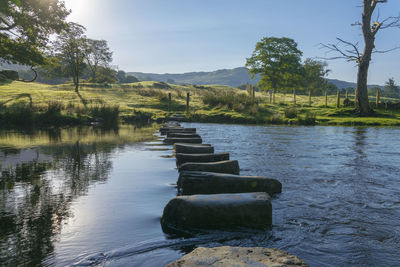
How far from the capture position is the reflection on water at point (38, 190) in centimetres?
300

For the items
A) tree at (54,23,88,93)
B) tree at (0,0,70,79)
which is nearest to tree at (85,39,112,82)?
tree at (54,23,88,93)

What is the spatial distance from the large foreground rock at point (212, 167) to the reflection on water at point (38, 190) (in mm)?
1810

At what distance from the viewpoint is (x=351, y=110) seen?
29.2m

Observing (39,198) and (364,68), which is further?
(364,68)

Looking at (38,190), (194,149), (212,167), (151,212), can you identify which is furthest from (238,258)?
(194,149)

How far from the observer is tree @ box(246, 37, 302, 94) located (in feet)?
179

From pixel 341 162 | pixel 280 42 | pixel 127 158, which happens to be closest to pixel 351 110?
pixel 341 162

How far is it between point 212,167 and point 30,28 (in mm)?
26644

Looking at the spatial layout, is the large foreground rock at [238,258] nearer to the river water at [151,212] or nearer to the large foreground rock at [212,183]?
the river water at [151,212]

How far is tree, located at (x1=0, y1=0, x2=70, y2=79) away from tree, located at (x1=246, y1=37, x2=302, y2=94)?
116ft

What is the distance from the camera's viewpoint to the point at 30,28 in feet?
83.8

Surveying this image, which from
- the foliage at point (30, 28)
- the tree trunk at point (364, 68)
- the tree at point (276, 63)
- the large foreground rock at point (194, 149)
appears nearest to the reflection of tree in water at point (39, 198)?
the large foreground rock at point (194, 149)

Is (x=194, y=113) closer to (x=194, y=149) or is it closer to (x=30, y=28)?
(x=30, y=28)

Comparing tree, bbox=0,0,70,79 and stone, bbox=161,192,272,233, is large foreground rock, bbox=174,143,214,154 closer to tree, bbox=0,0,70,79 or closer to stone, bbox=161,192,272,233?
stone, bbox=161,192,272,233
